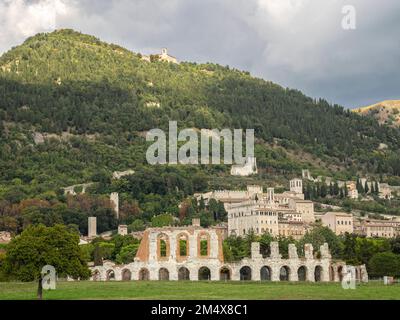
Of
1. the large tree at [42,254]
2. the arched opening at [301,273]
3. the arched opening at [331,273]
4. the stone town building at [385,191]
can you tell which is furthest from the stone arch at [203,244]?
the stone town building at [385,191]

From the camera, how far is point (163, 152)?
18388cm

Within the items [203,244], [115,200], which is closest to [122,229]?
[115,200]

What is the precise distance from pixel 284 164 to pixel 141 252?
12615 cm

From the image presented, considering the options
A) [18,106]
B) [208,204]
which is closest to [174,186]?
[208,204]

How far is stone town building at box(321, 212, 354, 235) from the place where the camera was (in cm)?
14012

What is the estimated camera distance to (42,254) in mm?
48500

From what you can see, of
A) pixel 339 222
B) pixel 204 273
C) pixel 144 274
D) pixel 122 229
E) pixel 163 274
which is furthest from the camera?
pixel 339 222

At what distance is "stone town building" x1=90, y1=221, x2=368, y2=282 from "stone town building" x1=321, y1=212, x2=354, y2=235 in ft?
224

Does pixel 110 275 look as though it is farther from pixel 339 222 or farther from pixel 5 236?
pixel 339 222

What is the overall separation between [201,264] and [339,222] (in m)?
75.6

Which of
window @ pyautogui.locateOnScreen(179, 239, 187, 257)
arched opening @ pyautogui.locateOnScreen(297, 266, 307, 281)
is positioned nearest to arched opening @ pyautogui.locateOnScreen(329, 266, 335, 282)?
arched opening @ pyautogui.locateOnScreen(297, 266, 307, 281)

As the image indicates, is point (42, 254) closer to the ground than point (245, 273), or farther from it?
closer to the ground

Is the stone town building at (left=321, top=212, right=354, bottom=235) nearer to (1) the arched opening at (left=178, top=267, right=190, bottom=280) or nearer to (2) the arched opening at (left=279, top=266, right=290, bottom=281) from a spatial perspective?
(2) the arched opening at (left=279, top=266, right=290, bottom=281)
